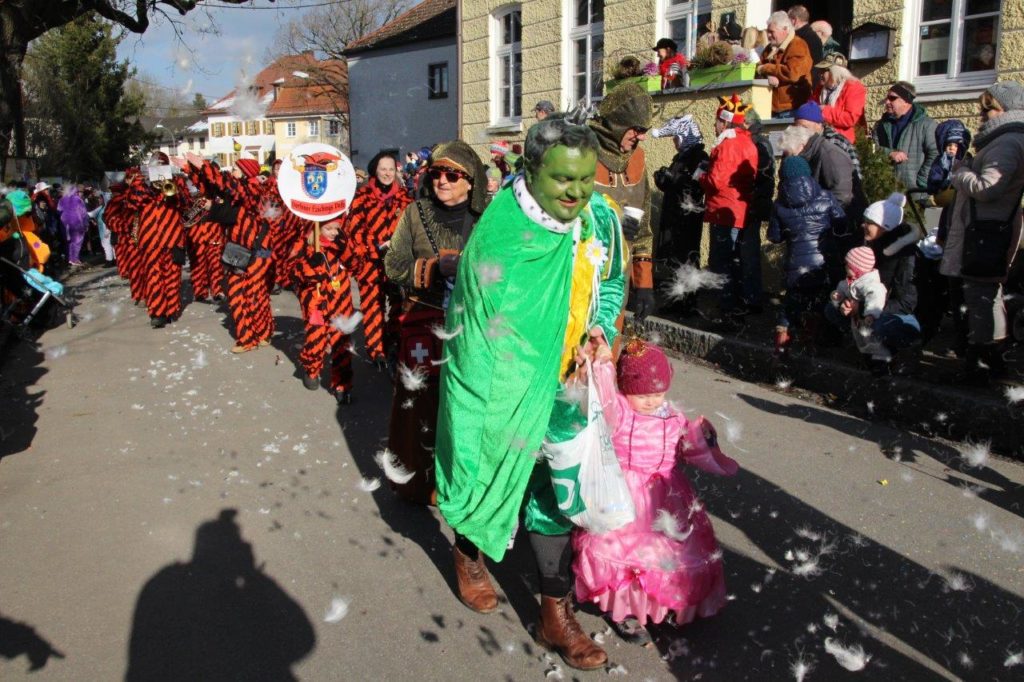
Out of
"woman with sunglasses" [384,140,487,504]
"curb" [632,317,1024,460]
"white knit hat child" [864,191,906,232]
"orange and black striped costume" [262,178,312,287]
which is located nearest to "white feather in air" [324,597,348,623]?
"woman with sunglasses" [384,140,487,504]

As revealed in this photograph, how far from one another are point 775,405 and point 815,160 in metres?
2.27

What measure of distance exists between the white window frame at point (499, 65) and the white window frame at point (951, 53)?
27.4 ft

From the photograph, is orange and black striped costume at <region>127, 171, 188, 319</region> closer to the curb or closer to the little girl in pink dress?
Result: the curb

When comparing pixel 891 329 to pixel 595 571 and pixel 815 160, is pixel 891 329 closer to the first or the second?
pixel 815 160

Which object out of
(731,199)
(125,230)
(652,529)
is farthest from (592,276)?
(125,230)

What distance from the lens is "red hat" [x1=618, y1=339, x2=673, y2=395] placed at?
Answer: 3.51 m

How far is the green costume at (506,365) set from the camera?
9.87 feet

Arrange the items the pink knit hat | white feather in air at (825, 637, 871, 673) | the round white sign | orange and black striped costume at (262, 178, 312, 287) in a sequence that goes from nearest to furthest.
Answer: white feather in air at (825, 637, 871, 673)
the pink knit hat
the round white sign
orange and black striped costume at (262, 178, 312, 287)

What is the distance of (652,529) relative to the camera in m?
3.47

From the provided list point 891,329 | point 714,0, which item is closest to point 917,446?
point 891,329

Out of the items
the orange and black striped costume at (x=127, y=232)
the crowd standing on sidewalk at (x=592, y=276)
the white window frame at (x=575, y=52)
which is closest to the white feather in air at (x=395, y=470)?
the crowd standing on sidewalk at (x=592, y=276)

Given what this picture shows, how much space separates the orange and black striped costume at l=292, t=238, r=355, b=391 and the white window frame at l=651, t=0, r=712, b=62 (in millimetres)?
7182

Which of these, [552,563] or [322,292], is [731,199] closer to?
[322,292]

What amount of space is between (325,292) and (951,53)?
717cm
